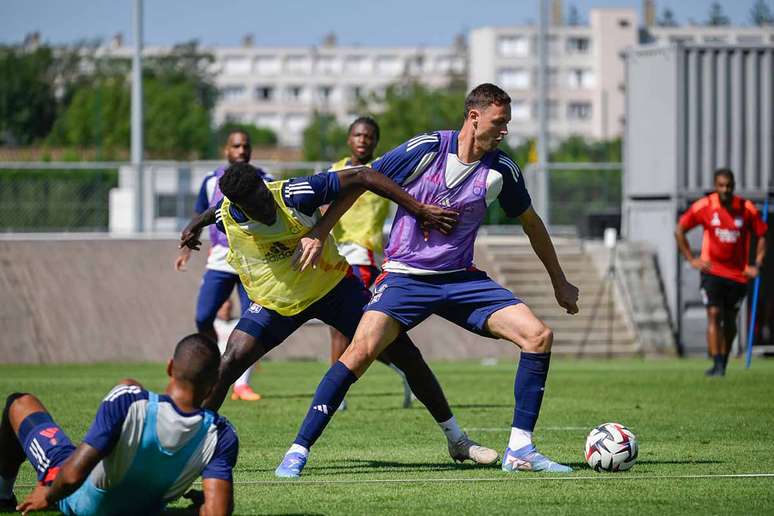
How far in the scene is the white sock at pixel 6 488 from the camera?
6.93 m

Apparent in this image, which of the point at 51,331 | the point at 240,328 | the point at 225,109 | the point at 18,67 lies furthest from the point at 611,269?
the point at 225,109

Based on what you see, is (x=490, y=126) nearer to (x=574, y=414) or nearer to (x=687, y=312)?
(x=574, y=414)

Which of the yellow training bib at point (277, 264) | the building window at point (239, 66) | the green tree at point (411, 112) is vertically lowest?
the yellow training bib at point (277, 264)

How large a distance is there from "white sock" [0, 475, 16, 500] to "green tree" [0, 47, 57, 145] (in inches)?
1507

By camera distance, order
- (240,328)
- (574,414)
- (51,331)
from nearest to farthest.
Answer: (240,328) → (574,414) → (51,331)

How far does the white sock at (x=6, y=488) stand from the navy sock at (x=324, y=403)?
187 cm

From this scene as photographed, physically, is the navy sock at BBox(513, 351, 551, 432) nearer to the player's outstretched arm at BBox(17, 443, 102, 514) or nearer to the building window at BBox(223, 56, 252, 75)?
the player's outstretched arm at BBox(17, 443, 102, 514)

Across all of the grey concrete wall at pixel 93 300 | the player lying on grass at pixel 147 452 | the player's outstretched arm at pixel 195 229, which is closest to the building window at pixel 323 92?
the grey concrete wall at pixel 93 300

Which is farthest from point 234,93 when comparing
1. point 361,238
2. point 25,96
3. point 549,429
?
point 549,429

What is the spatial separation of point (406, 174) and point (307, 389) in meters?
7.41

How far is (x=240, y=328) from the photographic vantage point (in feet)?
29.3

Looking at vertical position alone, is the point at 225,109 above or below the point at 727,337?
above

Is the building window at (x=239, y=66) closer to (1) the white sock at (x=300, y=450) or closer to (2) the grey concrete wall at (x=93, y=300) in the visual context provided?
(2) the grey concrete wall at (x=93, y=300)

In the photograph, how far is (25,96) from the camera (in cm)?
5916
